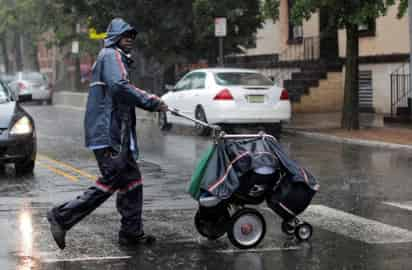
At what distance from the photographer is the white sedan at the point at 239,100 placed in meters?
20.3

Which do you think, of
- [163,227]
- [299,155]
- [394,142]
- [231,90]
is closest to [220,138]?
[163,227]

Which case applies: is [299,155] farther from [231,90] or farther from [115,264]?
[115,264]

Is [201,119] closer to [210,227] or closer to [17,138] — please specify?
[17,138]

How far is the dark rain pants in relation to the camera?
26.4 feet

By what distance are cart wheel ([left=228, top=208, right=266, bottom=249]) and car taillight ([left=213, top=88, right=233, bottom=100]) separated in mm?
12161

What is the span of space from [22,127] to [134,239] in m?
5.82

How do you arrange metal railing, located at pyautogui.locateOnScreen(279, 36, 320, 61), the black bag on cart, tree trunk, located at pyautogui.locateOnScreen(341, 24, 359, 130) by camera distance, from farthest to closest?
metal railing, located at pyautogui.locateOnScreen(279, 36, 320, 61) < tree trunk, located at pyautogui.locateOnScreen(341, 24, 359, 130) < the black bag on cart

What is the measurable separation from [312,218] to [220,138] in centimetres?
204

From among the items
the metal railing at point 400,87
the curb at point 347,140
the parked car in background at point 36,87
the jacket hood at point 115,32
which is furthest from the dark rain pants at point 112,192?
the parked car in background at point 36,87

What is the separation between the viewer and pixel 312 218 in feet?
31.8

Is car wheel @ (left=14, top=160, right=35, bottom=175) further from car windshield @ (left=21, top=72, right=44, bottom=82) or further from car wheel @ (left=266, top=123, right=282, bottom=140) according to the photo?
car windshield @ (left=21, top=72, right=44, bottom=82)

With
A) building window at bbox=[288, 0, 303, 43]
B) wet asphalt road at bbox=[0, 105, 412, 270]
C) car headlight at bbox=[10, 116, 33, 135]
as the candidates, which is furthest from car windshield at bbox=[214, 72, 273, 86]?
building window at bbox=[288, 0, 303, 43]

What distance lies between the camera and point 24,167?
13977 mm

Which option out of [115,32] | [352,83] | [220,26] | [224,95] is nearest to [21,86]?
[220,26]
